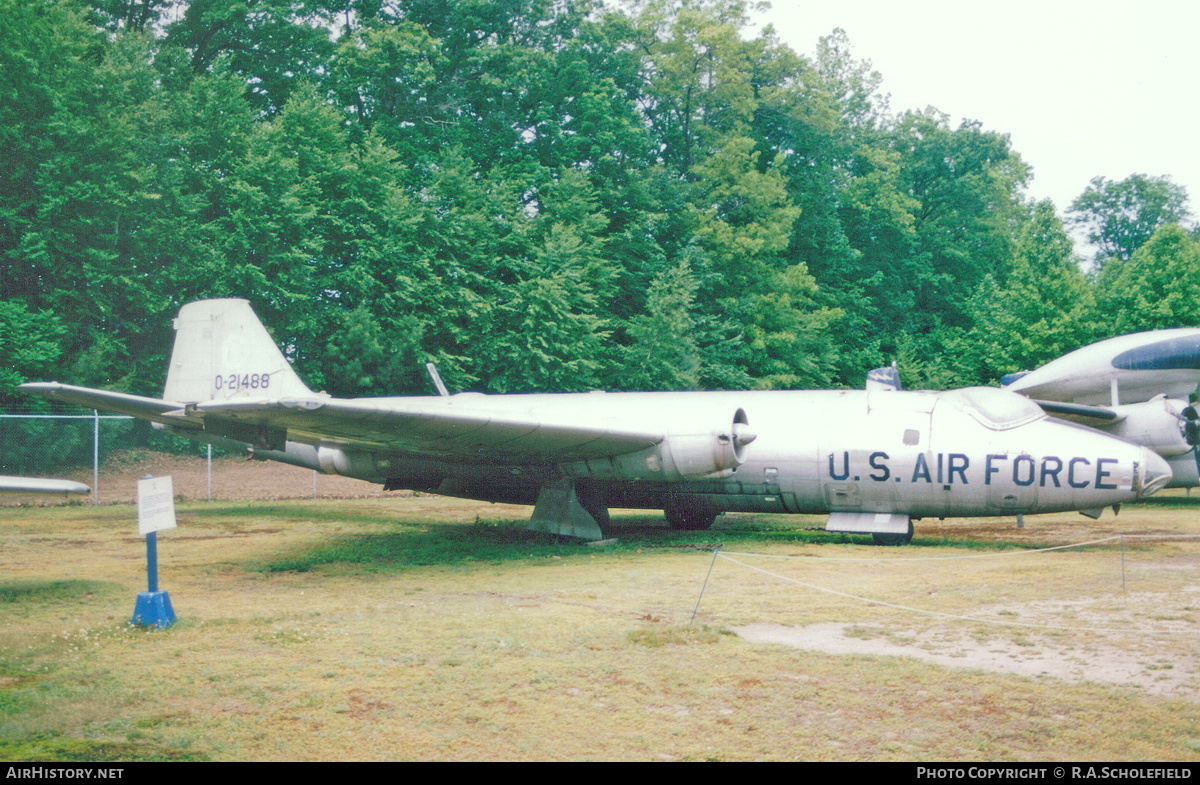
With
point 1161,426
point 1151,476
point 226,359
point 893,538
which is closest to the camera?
point 1151,476

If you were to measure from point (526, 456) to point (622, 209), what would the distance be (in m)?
24.4

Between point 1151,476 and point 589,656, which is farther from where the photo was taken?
point 1151,476

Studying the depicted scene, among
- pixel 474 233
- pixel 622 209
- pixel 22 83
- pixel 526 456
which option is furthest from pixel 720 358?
pixel 22 83

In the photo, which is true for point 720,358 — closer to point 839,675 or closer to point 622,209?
point 622,209

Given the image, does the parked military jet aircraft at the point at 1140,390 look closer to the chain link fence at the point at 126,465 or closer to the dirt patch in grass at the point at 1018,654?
the dirt patch in grass at the point at 1018,654

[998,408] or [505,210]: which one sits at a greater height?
[505,210]

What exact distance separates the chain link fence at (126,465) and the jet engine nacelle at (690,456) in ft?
41.8

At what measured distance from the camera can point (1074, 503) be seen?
13.1 meters

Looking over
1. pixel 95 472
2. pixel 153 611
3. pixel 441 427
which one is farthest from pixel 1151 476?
pixel 95 472

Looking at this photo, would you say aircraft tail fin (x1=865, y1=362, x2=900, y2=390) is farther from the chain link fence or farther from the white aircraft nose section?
the chain link fence

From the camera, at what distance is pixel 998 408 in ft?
45.1

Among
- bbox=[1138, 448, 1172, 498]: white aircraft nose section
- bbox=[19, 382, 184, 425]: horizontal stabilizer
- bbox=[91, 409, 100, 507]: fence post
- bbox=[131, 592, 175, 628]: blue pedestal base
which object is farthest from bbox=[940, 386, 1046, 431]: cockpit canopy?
bbox=[91, 409, 100, 507]: fence post

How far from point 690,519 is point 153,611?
10452mm

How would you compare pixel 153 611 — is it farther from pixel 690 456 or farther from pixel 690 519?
pixel 690 519
